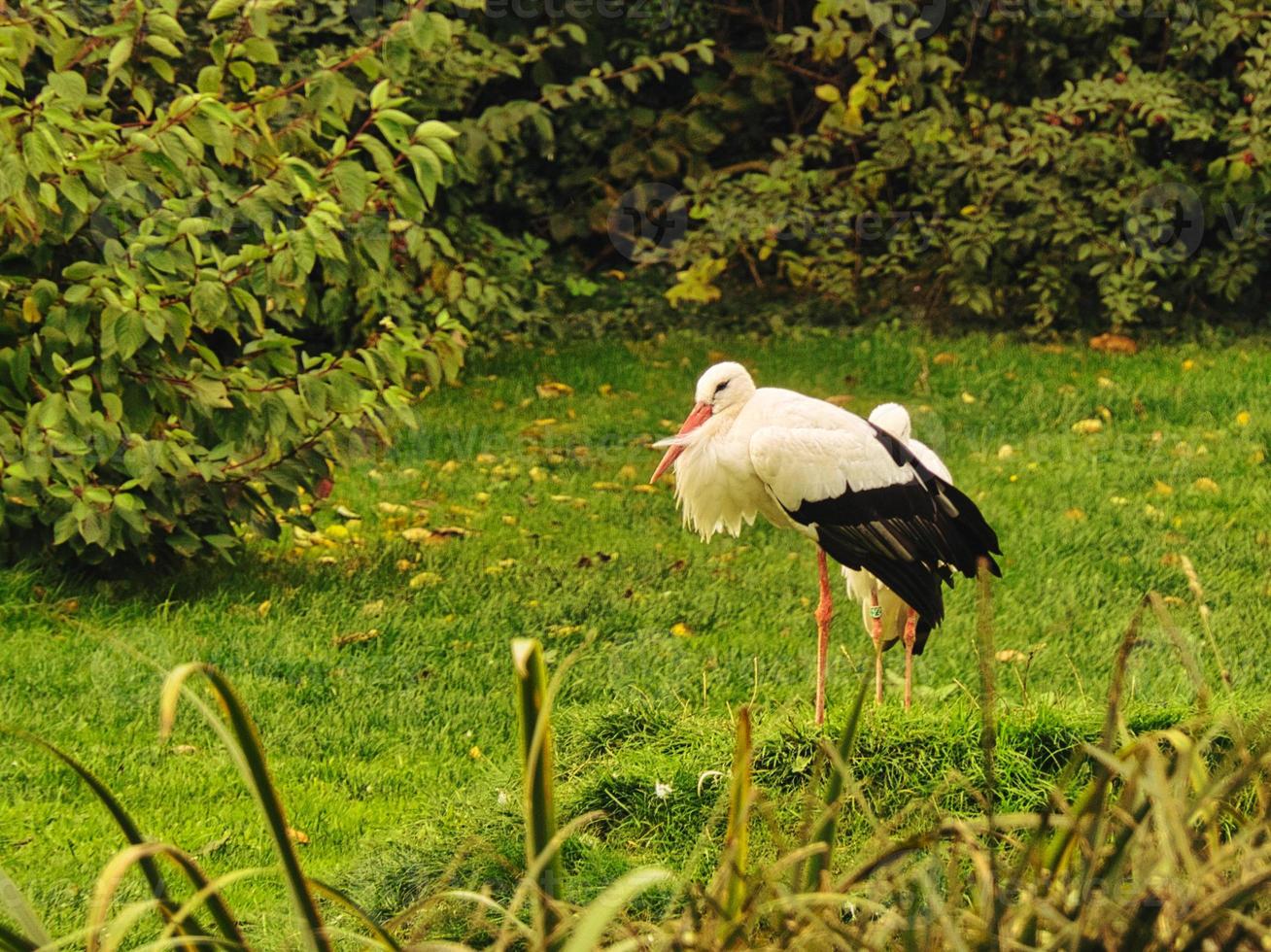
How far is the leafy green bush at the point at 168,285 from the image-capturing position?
5133 millimetres

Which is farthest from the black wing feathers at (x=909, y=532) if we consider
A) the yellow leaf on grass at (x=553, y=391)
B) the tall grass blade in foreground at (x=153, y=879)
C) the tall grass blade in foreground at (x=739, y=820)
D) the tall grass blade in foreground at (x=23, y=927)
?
the yellow leaf on grass at (x=553, y=391)

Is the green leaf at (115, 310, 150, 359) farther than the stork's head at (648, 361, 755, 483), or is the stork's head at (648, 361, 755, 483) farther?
the green leaf at (115, 310, 150, 359)

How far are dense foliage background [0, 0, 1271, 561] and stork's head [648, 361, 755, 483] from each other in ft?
3.61

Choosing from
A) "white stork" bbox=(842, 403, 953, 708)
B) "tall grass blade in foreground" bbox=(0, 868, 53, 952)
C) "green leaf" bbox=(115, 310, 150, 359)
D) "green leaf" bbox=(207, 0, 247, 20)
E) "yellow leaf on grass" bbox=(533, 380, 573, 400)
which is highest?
"green leaf" bbox=(207, 0, 247, 20)

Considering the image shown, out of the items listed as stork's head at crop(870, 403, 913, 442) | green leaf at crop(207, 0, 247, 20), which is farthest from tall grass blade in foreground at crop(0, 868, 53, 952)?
green leaf at crop(207, 0, 247, 20)

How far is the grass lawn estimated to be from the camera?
3.93 metres

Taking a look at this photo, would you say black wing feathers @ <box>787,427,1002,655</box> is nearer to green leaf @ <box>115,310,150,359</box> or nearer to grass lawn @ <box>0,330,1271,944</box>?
grass lawn @ <box>0,330,1271,944</box>

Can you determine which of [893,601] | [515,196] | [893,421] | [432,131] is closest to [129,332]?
[432,131]

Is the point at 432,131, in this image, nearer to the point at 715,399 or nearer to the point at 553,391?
the point at 715,399

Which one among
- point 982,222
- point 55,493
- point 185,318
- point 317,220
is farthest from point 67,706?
point 982,222

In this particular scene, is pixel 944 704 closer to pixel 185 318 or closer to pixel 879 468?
Answer: pixel 879 468

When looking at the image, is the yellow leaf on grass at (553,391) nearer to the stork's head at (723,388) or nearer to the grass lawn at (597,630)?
the grass lawn at (597,630)

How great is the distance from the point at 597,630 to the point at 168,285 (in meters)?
1.82

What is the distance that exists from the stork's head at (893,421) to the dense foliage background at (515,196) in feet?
4.99
